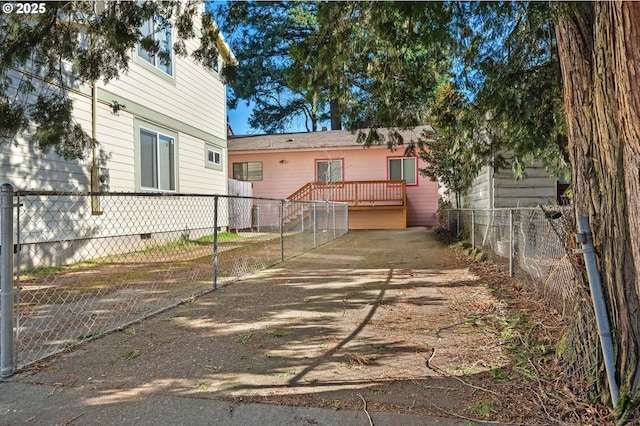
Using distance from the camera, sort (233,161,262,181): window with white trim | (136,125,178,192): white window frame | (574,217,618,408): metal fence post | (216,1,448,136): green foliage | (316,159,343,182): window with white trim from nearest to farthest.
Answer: (574,217,618,408): metal fence post → (216,1,448,136): green foliage → (136,125,178,192): white window frame → (316,159,343,182): window with white trim → (233,161,262,181): window with white trim

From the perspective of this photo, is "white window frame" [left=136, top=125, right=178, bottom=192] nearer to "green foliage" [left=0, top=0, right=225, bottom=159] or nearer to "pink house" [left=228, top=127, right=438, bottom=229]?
"green foliage" [left=0, top=0, right=225, bottom=159]

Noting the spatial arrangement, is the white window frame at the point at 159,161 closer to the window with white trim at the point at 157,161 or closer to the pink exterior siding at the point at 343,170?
the window with white trim at the point at 157,161

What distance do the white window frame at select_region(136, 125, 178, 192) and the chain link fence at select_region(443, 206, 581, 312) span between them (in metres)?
7.67

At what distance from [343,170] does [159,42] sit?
1397 cm

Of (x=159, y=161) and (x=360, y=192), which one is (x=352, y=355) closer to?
(x=159, y=161)

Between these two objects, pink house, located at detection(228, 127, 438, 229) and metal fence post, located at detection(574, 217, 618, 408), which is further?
pink house, located at detection(228, 127, 438, 229)

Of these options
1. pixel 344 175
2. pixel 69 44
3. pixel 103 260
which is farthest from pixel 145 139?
pixel 344 175

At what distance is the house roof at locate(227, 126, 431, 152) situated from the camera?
1861 cm

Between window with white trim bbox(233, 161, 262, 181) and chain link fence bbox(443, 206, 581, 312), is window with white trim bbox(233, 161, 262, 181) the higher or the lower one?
the higher one

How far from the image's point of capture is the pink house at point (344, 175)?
17828 mm

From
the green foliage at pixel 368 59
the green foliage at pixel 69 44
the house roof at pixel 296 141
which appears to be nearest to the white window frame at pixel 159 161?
the green foliage at pixel 69 44

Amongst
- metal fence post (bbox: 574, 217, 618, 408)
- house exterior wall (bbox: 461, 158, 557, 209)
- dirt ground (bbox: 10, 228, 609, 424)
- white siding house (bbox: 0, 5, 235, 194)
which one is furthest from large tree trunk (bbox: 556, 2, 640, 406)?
house exterior wall (bbox: 461, 158, 557, 209)

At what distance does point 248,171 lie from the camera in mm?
20016

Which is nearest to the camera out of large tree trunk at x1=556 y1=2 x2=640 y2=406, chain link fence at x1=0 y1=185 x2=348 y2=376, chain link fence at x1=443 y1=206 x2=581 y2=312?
large tree trunk at x1=556 y1=2 x2=640 y2=406
